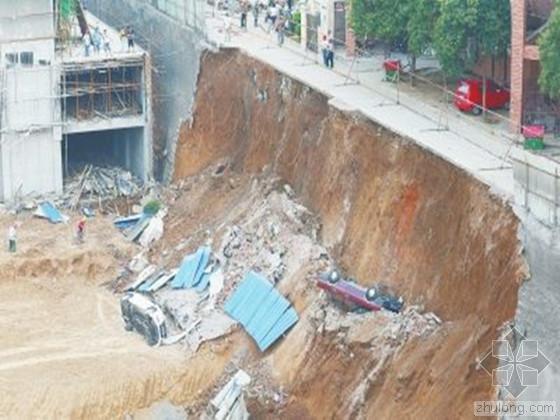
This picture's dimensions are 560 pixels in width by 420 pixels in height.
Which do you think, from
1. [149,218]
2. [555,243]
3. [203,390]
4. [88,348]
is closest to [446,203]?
[555,243]

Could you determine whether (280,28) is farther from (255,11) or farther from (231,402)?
(231,402)

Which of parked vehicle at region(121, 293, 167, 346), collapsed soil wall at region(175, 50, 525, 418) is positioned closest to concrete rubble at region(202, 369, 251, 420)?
collapsed soil wall at region(175, 50, 525, 418)

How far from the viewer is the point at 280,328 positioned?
4825 cm

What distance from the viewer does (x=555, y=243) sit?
3781cm

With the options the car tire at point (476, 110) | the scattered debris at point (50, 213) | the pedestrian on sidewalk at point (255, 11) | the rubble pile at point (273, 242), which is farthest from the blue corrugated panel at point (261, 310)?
the pedestrian on sidewalk at point (255, 11)

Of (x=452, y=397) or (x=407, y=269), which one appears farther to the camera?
(x=407, y=269)

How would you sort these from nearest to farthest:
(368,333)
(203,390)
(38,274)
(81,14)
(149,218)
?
(368,333) → (203,390) → (38,274) → (149,218) → (81,14)

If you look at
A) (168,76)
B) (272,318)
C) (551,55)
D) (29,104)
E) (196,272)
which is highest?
(551,55)

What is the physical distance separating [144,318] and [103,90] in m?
16.8

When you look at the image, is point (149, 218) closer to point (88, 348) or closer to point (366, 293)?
point (88, 348)

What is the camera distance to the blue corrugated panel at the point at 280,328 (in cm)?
4809

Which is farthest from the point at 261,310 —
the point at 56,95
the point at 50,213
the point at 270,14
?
the point at 270,14

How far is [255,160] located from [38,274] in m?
9.97

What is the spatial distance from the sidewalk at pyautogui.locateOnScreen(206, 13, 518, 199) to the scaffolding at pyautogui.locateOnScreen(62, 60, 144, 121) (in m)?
4.45
